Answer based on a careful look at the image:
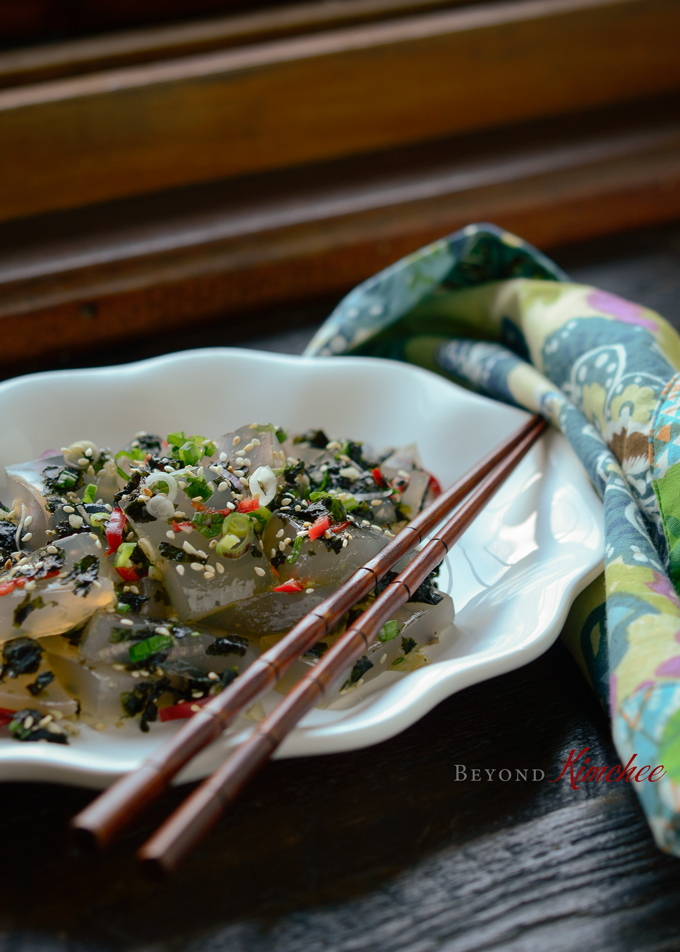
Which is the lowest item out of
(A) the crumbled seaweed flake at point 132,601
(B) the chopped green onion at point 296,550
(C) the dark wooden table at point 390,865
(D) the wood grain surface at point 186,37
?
(C) the dark wooden table at point 390,865

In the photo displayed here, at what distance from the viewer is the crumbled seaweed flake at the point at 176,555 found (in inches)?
50.2

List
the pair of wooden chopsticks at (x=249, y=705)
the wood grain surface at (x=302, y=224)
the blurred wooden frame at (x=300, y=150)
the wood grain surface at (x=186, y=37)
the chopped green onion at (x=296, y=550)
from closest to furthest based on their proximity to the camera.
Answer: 1. the pair of wooden chopsticks at (x=249, y=705)
2. the chopped green onion at (x=296, y=550)
3. the wood grain surface at (x=302, y=224)
4. the blurred wooden frame at (x=300, y=150)
5. the wood grain surface at (x=186, y=37)

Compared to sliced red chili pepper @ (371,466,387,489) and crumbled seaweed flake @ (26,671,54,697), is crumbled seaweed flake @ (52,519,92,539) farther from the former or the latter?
sliced red chili pepper @ (371,466,387,489)

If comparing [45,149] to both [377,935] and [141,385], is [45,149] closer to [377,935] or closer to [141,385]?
[141,385]

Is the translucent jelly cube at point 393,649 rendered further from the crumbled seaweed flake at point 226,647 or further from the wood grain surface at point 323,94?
the wood grain surface at point 323,94

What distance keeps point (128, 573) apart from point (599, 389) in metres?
1.11

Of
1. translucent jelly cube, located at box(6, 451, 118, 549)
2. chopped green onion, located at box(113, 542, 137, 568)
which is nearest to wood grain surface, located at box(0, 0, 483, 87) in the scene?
translucent jelly cube, located at box(6, 451, 118, 549)

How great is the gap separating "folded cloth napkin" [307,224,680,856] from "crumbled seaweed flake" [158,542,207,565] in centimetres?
68

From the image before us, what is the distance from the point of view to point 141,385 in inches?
74.2

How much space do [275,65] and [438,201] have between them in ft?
Answer: 2.64

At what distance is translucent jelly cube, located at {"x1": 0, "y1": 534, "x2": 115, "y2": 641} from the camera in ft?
3.93

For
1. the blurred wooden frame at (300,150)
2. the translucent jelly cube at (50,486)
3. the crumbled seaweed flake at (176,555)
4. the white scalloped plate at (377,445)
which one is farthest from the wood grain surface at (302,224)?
the crumbled seaweed flake at (176,555)

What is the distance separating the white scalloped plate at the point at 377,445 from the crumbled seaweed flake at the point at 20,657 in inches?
4.3

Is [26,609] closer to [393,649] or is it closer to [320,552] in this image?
[320,552]
